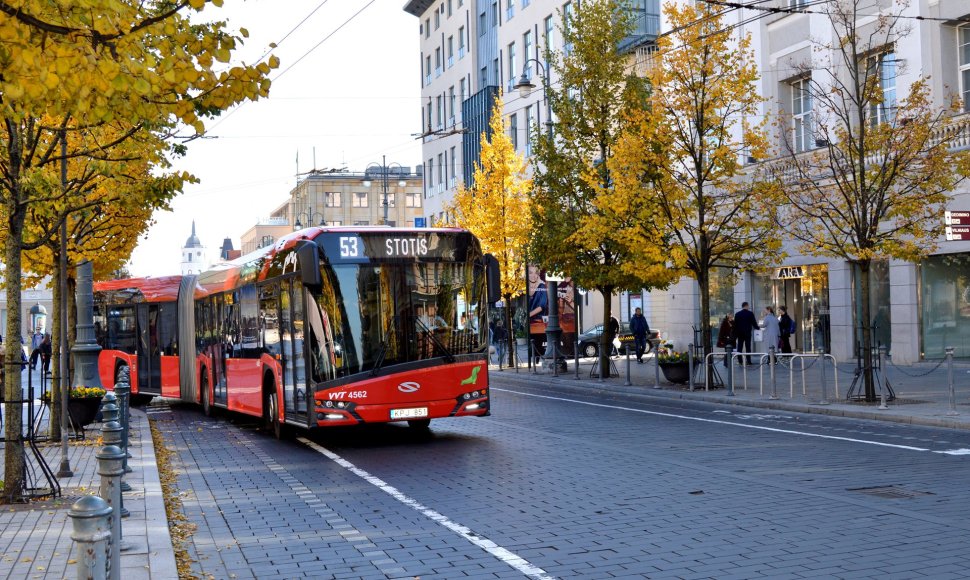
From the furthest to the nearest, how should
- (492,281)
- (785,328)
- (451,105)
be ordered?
(451,105)
(785,328)
(492,281)

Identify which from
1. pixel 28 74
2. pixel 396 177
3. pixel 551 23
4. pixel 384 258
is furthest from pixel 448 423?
pixel 396 177

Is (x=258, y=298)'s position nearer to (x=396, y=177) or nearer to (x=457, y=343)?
(x=457, y=343)

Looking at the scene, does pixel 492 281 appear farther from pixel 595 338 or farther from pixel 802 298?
pixel 595 338

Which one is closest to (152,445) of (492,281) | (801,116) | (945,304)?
(492,281)

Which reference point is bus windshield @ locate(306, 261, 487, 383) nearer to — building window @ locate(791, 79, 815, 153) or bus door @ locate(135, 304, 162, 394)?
bus door @ locate(135, 304, 162, 394)

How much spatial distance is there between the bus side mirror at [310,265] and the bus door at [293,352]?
2.29 ft

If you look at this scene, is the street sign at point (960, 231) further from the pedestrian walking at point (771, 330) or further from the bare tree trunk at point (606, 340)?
the pedestrian walking at point (771, 330)

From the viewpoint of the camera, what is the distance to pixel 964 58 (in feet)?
85.9

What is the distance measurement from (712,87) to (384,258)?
467 inches

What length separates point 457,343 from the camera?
14602 mm

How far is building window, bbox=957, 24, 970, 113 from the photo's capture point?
2605 cm

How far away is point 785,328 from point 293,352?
1947 centimetres

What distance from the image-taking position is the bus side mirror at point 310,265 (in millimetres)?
13953

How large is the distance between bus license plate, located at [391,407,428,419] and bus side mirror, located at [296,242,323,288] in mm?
1902
